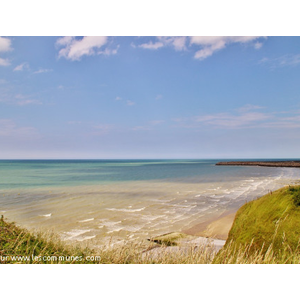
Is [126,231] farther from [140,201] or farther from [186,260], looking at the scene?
[140,201]

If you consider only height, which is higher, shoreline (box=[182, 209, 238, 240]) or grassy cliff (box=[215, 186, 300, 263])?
grassy cliff (box=[215, 186, 300, 263])

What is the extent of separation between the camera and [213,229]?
10.5 m

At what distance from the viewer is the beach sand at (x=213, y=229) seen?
31.9 ft

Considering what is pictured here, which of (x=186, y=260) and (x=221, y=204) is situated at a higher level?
(x=186, y=260)

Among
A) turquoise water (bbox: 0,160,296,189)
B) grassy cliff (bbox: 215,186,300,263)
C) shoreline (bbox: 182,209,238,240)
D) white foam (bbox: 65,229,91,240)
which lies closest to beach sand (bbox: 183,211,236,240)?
shoreline (bbox: 182,209,238,240)

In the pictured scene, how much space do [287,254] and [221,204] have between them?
12.8 meters

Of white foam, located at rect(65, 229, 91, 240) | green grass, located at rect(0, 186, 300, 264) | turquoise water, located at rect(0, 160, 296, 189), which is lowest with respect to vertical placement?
turquoise water, located at rect(0, 160, 296, 189)

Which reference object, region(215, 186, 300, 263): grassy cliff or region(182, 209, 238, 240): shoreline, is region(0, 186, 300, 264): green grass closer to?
region(215, 186, 300, 263): grassy cliff

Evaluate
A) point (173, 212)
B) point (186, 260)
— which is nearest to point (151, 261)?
point (186, 260)

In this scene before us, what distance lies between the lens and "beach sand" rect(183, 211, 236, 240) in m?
9.73

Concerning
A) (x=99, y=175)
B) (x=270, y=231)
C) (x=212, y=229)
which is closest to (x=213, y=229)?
(x=212, y=229)

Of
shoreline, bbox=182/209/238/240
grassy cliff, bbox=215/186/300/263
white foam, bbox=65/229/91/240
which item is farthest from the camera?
shoreline, bbox=182/209/238/240

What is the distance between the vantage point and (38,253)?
4.70 meters

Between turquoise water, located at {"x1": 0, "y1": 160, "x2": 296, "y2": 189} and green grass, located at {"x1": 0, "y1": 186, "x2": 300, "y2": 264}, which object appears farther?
turquoise water, located at {"x1": 0, "y1": 160, "x2": 296, "y2": 189}
